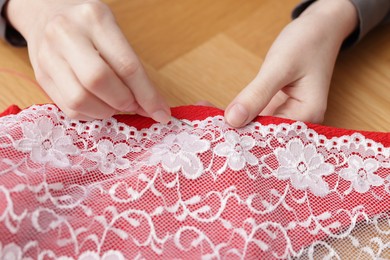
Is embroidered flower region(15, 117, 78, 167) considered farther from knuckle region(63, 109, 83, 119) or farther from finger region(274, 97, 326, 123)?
finger region(274, 97, 326, 123)

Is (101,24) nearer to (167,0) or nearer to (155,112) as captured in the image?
(155,112)

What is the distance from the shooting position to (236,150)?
55cm

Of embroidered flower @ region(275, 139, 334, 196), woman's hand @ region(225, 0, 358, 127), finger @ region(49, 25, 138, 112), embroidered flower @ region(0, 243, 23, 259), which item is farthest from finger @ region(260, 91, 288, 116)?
embroidered flower @ region(0, 243, 23, 259)

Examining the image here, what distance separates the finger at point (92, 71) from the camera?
0.50 metres

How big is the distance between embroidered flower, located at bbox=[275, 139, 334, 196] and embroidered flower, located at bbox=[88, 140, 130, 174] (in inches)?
7.0

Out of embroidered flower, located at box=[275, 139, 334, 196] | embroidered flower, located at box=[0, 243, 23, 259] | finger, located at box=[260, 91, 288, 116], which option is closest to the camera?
embroidered flower, located at box=[0, 243, 23, 259]

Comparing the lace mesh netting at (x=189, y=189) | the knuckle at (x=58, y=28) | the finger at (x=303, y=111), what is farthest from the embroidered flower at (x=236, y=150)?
the knuckle at (x=58, y=28)

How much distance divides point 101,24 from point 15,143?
16 cm

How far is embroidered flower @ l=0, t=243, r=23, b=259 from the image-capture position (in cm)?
45

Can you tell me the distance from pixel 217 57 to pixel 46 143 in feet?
1.10

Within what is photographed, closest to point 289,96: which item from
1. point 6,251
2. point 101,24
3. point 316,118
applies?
point 316,118

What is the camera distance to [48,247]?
0.47 metres

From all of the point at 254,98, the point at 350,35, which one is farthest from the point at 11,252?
the point at 350,35

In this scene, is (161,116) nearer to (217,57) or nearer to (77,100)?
(77,100)
